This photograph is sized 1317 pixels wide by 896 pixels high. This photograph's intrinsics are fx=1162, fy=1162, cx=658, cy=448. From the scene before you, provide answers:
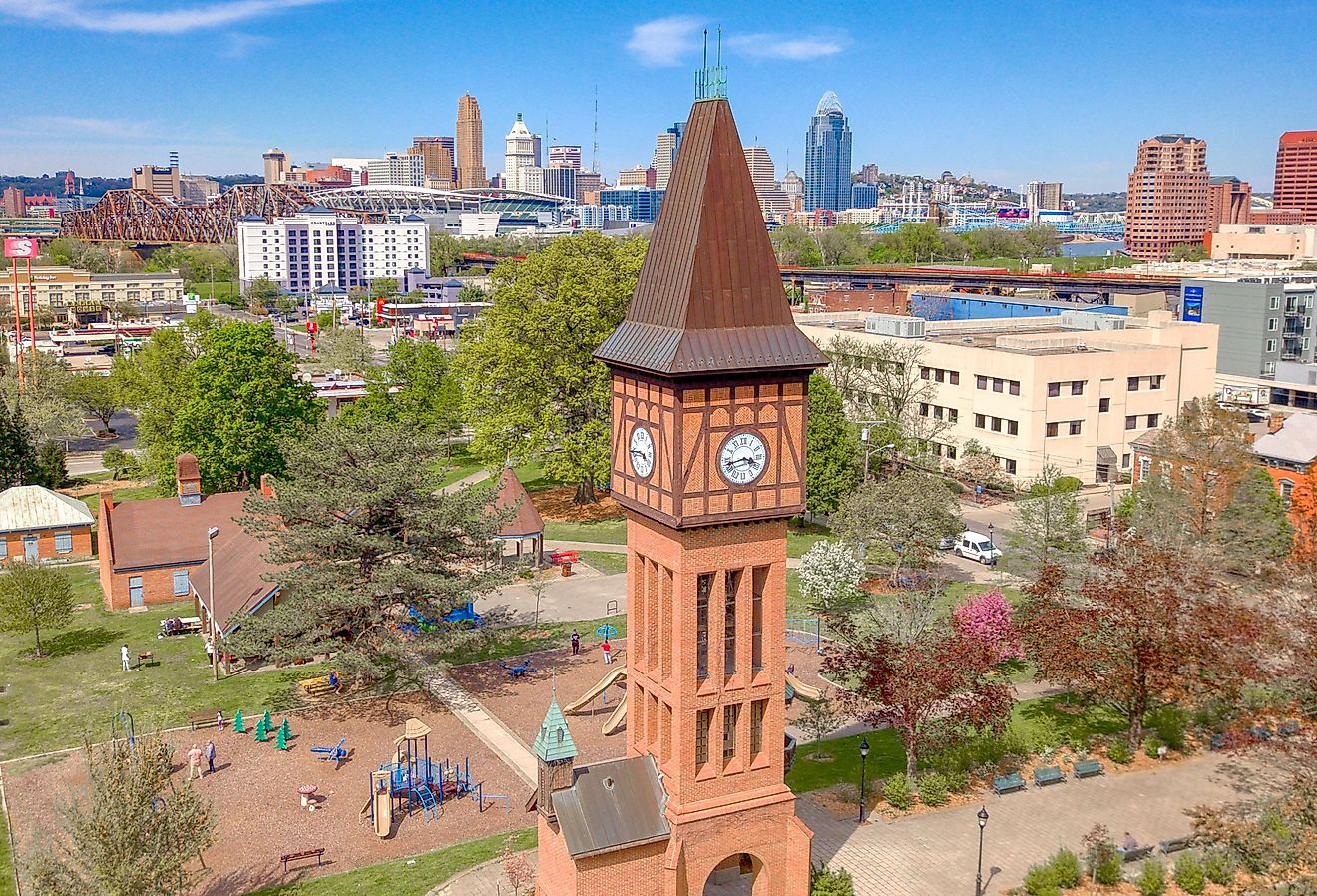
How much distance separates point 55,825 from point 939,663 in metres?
22.2

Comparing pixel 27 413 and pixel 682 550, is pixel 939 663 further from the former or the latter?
pixel 27 413

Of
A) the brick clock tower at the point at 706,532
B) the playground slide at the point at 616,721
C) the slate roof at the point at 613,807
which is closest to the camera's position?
the slate roof at the point at 613,807

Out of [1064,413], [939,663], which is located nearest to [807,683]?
[939,663]

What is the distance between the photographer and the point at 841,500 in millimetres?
49062

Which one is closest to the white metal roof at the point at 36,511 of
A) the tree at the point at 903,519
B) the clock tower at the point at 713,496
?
the tree at the point at 903,519

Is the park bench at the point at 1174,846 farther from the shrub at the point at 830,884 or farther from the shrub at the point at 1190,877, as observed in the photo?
the shrub at the point at 830,884

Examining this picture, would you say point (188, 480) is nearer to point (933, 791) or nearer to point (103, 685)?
point (103, 685)

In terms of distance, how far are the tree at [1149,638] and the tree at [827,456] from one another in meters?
21.0

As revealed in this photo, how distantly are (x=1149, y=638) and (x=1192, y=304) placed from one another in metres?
73.9

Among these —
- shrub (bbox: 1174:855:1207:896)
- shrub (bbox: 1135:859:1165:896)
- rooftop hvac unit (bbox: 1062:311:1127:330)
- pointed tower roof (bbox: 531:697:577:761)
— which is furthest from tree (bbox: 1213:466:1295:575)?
rooftop hvac unit (bbox: 1062:311:1127:330)

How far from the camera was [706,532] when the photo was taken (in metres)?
22.9

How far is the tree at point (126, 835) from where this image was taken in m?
20.3

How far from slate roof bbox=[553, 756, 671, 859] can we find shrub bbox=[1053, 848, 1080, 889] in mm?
8980

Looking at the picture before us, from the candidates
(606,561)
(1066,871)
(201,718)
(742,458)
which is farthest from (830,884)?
(606,561)
